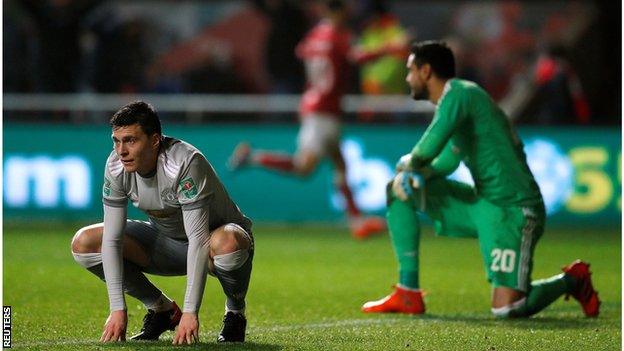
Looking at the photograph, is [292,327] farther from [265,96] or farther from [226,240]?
[265,96]

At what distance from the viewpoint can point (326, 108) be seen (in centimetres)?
1446

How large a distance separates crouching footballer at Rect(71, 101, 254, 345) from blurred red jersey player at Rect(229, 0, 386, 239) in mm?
7486

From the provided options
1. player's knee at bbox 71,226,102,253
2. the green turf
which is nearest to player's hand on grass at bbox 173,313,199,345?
the green turf

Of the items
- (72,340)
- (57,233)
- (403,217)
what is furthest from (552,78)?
(72,340)

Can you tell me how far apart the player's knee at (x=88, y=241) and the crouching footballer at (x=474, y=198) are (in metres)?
2.05

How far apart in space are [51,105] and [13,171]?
146cm

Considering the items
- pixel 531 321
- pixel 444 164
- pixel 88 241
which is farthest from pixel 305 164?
pixel 88 241

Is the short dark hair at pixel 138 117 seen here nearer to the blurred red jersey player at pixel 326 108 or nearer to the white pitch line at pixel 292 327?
the white pitch line at pixel 292 327

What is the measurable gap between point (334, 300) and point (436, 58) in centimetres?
179

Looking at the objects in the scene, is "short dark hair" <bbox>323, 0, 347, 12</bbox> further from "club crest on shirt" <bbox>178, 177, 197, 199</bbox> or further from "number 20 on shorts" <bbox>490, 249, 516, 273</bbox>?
"club crest on shirt" <bbox>178, 177, 197, 199</bbox>

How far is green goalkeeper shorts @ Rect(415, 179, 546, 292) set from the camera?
7.88m

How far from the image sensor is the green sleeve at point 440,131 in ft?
25.3

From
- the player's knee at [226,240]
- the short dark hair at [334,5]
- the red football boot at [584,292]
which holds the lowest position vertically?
the red football boot at [584,292]

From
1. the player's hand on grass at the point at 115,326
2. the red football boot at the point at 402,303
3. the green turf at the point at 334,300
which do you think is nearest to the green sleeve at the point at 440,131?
the red football boot at the point at 402,303
